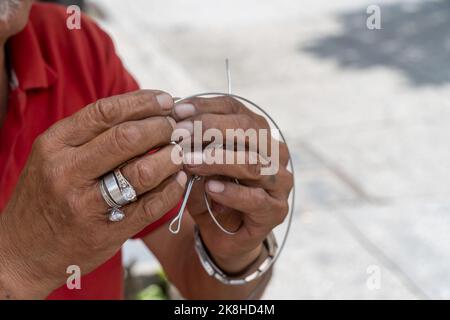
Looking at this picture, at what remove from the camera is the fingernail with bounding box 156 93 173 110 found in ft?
3.66

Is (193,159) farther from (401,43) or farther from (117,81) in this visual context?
(401,43)

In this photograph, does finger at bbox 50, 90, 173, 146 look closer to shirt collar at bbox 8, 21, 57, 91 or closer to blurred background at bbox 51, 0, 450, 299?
shirt collar at bbox 8, 21, 57, 91

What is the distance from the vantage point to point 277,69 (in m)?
5.31

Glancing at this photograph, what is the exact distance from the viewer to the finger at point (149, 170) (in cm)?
106

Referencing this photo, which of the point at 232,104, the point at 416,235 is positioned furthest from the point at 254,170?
the point at 416,235

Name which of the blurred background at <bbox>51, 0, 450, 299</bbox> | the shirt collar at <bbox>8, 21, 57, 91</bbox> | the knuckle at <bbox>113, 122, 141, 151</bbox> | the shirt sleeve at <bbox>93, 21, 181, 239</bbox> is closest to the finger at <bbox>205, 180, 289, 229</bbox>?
the knuckle at <bbox>113, 122, 141, 151</bbox>

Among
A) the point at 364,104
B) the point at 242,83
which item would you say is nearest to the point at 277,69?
the point at 242,83

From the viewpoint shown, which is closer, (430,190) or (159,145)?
(159,145)

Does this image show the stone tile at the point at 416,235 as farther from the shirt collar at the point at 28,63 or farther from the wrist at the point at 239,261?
the shirt collar at the point at 28,63

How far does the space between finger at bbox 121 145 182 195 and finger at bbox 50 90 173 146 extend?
7 centimetres

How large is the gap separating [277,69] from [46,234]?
4.32 m

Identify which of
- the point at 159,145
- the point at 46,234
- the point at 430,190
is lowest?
the point at 430,190

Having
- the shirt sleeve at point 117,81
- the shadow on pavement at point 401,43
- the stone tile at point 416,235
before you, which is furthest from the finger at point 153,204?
the shadow on pavement at point 401,43
